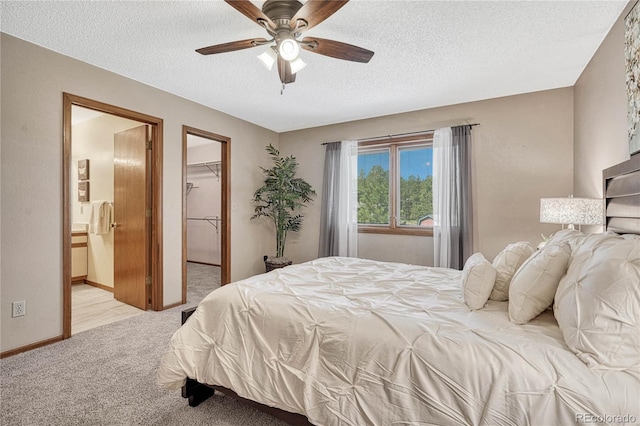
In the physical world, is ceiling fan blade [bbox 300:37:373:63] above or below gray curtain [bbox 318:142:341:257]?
above

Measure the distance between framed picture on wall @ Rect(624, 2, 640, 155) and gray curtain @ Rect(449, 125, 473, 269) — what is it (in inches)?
69.0

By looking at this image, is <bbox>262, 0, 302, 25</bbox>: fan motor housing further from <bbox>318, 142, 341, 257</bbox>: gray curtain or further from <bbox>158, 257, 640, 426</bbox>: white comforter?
<bbox>318, 142, 341, 257</bbox>: gray curtain

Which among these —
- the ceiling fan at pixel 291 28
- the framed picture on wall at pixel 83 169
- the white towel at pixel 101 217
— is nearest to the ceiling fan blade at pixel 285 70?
the ceiling fan at pixel 291 28

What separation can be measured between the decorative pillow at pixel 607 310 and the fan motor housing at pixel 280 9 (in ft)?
6.82

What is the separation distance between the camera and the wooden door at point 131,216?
135 inches

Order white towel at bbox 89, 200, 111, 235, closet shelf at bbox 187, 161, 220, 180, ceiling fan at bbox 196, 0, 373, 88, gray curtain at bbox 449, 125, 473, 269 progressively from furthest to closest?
1. closet shelf at bbox 187, 161, 220, 180
2. white towel at bbox 89, 200, 111, 235
3. gray curtain at bbox 449, 125, 473, 269
4. ceiling fan at bbox 196, 0, 373, 88

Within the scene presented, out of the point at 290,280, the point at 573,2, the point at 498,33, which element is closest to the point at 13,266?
the point at 290,280

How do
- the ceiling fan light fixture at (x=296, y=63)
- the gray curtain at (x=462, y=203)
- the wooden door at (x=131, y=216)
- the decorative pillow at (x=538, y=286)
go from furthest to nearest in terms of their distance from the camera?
the gray curtain at (x=462, y=203) < the wooden door at (x=131, y=216) < the ceiling fan light fixture at (x=296, y=63) < the decorative pillow at (x=538, y=286)

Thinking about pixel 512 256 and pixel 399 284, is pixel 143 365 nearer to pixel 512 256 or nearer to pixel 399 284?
pixel 399 284

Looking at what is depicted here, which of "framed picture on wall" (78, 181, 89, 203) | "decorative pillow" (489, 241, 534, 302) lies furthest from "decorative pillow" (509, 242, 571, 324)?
"framed picture on wall" (78, 181, 89, 203)

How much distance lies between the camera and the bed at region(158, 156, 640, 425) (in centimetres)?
98

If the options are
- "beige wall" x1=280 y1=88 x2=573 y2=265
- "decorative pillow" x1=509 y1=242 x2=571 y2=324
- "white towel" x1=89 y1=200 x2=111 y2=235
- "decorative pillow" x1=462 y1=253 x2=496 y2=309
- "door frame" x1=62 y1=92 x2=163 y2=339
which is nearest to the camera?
"decorative pillow" x1=509 y1=242 x2=571 y2=324

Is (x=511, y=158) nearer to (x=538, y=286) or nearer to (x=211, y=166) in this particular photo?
(x=538, y=286)

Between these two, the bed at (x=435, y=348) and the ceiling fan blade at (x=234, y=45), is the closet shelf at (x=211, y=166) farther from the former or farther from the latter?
Result: the bed at (x=435, y=348)
